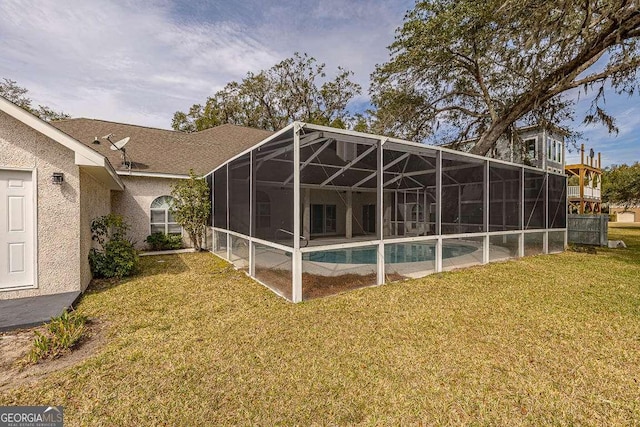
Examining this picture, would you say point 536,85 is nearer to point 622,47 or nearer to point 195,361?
point 622,47

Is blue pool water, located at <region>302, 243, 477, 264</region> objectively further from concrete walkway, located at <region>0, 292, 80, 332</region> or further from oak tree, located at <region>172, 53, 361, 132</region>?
oak tree, located at <region>172, 53, 361, 132</region>

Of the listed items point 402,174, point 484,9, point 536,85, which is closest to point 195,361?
point 402,174

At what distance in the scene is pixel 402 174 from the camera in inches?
498

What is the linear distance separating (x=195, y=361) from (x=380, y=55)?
50.0ft

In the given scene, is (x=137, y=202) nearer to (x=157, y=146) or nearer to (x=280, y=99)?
(x=157, y=146)

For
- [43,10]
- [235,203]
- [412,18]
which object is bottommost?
[235,203]

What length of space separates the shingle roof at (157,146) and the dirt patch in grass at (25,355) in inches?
333

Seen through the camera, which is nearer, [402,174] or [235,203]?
[235,203]

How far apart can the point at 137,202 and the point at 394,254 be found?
998cm

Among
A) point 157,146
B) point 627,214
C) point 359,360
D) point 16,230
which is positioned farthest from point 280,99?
point 627,214

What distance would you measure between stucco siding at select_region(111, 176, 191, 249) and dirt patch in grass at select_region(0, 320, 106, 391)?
7.64 m

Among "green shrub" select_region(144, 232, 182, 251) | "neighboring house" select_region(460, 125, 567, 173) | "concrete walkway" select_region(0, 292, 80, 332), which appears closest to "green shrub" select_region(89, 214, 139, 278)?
"concrete walkway" select_region(0, 292, 80, 332)

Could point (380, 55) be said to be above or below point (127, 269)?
above

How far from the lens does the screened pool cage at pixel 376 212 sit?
5.61 meters
